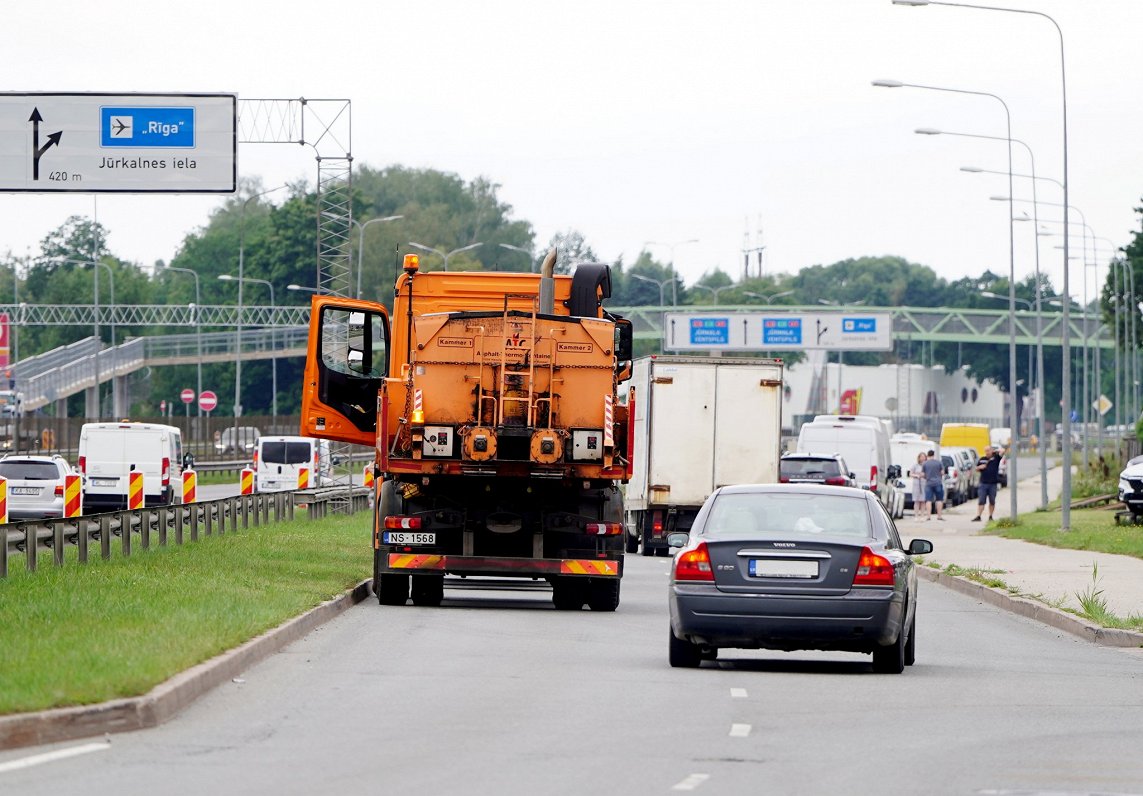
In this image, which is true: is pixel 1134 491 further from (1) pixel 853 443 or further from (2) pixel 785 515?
(2) pixel 785 515

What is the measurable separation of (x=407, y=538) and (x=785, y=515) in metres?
6.86

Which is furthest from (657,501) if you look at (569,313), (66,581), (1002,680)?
(1002,680)

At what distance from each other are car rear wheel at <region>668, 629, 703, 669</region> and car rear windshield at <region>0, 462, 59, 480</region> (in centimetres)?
2458

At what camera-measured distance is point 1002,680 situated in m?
15.4

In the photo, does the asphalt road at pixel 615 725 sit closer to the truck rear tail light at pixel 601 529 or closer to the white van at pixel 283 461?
the truck rear tail light at pixel 601 529

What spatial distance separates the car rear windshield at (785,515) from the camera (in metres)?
15.4

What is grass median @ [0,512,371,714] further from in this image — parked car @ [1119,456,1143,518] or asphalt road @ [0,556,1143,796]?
parked car @ [1119,456,1143,518]

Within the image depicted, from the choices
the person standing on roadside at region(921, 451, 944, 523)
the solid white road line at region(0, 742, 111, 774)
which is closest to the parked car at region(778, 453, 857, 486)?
the person standing on roadside at region(921, 451, 944, 523)

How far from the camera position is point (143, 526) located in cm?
2644

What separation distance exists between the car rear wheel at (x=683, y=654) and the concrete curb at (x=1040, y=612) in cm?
520

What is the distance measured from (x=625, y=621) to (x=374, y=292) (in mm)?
111429

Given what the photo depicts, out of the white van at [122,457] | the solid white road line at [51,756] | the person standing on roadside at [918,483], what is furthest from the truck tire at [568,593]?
the person standing on roadside at [918,483]

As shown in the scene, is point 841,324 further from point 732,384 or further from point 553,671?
point 553,671

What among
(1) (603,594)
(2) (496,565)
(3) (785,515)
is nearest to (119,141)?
(2) (496,565)
